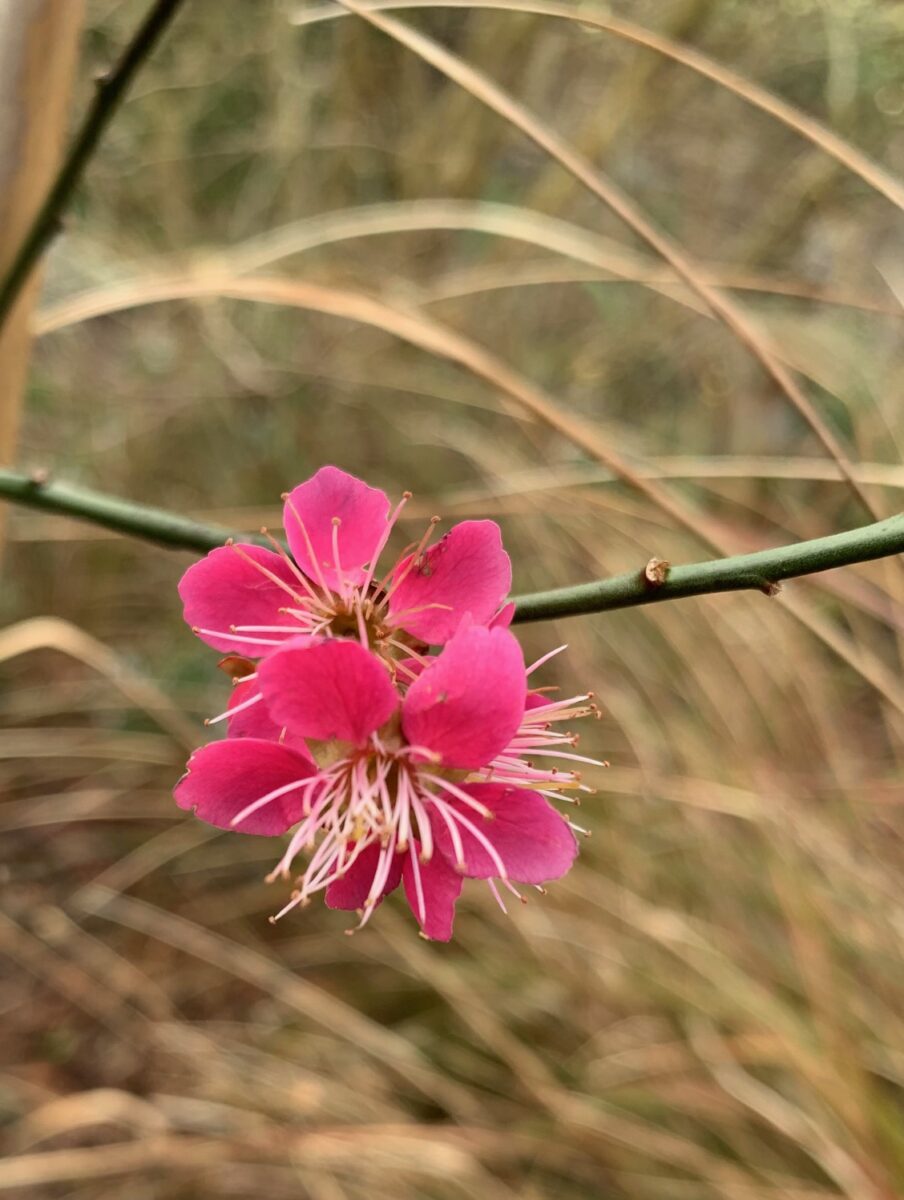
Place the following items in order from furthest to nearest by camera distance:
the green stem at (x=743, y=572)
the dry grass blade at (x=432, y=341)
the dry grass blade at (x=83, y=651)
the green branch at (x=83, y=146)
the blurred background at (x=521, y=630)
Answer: the blurred background at (x=521, y=630)
the dry grass blade at (x=83, y=651)
the dry grass blade at (x=432, y=341)
the green branch at (x=83, y=146)
the green stem at (x=743, y=572)

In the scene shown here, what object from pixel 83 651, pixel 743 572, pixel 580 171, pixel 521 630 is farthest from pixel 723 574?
pixel 521 630

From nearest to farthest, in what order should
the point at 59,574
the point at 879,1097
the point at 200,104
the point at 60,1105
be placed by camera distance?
the point at 879,1097, the point at 60,1105, the point at 59,574, the point at 200,104

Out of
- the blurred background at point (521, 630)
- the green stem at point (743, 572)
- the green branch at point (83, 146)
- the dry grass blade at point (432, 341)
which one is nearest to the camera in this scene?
the green stem at point (743, 572)

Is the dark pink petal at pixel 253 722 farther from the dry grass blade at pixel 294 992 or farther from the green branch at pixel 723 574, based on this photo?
the dry grass blade at pixel 294 992

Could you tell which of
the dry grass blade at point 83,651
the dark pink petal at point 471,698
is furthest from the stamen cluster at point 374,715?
the dry grass blade at point 83,651

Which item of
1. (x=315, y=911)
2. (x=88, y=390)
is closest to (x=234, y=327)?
(x=88, y=390)

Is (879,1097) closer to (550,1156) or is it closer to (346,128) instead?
(550,1156)

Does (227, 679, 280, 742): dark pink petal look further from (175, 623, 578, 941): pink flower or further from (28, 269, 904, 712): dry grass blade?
(28, 269, 904, 712): dry grass blade
